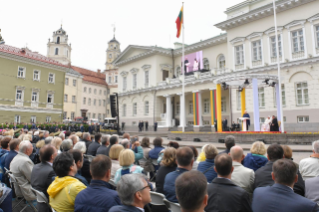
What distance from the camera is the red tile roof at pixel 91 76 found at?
59.9m

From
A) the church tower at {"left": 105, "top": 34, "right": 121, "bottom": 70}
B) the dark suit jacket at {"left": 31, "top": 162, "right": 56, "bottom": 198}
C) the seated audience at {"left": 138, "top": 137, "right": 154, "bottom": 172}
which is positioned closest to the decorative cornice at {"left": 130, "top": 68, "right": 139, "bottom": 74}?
the seated audience at {"left": 138, "top": 137, "right": 154, "bottom": 172}

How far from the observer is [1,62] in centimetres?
2936

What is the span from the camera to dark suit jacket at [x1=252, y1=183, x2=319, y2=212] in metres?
2.39

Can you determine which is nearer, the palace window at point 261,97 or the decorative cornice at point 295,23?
the decorative cornice at point 295,23

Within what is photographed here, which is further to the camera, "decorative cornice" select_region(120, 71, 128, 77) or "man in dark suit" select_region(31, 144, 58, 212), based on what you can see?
"decorative cornice" select_region(120, 71, 128, 77)

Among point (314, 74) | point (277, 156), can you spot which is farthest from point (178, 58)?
point (277, 156)

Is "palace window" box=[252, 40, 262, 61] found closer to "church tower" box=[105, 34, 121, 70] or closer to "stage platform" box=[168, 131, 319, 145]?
"stage platform" box=[168, 131, 319, 145]

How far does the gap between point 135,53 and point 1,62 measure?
770 inches

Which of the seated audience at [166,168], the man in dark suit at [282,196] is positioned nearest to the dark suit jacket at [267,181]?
the man in dark suit at [282,196]

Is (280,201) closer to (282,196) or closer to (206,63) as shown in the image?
(282,196)

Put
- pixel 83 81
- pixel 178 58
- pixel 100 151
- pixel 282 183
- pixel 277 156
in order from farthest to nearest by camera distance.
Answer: pixel 83 81 < pixel 178 58 < pixel 100 151 < pixel 277 156 < pixel 282 183

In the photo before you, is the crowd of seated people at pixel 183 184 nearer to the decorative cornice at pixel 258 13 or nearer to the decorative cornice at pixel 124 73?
A: the decorative cornice at pixel 258 13

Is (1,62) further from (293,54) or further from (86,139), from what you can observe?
(293,54)

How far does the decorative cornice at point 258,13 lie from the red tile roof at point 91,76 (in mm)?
40970
